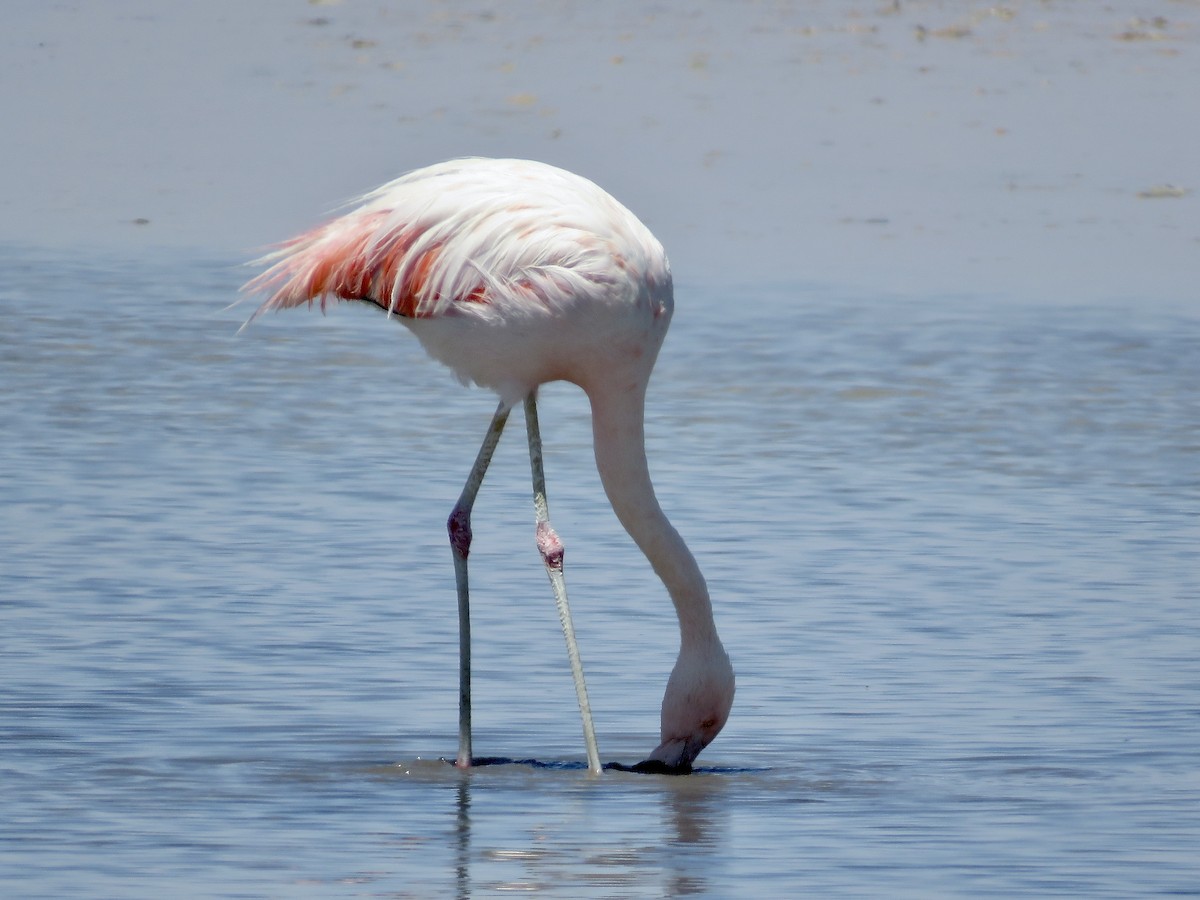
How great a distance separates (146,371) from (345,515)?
3.11 meters

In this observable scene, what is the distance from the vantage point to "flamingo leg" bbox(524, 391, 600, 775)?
6.41 metres

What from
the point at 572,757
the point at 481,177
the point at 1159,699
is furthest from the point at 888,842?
the point at 481,177

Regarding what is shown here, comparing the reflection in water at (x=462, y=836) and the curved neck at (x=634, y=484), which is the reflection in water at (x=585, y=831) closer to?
the reflection in water at (x=462, y=836)

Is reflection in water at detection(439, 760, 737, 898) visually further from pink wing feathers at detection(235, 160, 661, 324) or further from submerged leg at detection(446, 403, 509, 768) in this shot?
pink wing feathers at detection(235, 160, 661, 324)

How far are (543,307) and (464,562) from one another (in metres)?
0.83

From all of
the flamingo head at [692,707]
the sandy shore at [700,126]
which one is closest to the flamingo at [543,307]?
the flamingo head at [692,707]

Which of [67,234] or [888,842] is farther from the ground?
[888,842]

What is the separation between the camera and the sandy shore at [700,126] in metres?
15.6

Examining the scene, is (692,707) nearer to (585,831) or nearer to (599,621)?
(585,831)

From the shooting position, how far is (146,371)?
38.9 ft

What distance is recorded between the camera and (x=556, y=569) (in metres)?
6.85

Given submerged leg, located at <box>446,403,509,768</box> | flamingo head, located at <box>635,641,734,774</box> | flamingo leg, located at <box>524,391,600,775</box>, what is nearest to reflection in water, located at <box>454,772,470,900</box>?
submerged leg, located at <box>446,403,509,768</box>

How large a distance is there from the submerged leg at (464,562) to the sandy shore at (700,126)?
7.05 m

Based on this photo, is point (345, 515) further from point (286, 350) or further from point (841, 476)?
point (286, 350)
